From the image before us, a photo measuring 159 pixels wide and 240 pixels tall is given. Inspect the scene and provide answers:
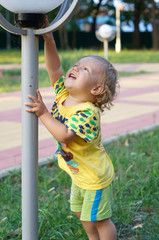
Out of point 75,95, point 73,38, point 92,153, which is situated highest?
point 75,95

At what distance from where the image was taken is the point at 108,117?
6258 mm

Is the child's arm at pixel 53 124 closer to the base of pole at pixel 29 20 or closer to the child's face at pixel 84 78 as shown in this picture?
the child's face at pixel 84 78

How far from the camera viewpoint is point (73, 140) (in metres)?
2.00

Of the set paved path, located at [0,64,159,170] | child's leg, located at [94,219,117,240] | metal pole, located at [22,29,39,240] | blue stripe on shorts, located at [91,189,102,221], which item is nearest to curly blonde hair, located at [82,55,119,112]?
metal pole, located at [22,29,39,240]

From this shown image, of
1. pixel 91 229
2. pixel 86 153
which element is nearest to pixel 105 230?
pixel 91 229

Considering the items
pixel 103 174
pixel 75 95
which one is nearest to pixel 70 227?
pixel 103 174

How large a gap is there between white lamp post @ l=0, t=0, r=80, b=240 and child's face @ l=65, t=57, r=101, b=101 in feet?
0.70

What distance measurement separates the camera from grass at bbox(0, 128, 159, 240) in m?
2.58

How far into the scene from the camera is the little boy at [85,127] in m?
1.90

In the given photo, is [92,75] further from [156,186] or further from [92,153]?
[156,186]

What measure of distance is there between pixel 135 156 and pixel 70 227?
1529 millimetres

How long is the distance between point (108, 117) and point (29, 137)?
175 inches

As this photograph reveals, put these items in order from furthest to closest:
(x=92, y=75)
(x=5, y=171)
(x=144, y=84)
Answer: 1. (x=144, y=84)
2. (x=5, y=171)
3. (x=92, y=75)

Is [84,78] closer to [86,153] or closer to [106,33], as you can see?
[86,153]
